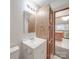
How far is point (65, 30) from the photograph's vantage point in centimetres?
99

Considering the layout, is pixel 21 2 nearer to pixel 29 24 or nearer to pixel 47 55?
pixel 29 24

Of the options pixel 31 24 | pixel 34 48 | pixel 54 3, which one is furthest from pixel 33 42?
pixel 54 3

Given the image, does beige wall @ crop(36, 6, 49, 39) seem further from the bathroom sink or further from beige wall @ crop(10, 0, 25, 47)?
beige wall @ crop(10, 0, 25, 47)

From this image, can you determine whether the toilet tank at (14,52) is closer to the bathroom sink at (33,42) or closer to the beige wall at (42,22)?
the bathroom sink at (33,42)

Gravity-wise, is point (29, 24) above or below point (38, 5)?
below

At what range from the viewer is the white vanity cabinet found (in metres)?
0.97

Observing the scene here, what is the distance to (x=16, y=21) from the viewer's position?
0.88 meters

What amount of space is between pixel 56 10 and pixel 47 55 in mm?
523

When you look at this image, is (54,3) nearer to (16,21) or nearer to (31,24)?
(31,24)

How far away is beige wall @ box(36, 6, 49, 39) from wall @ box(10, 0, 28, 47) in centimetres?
19

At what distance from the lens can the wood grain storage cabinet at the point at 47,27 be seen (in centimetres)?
107

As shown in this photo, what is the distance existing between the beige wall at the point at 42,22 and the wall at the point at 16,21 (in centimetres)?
19
